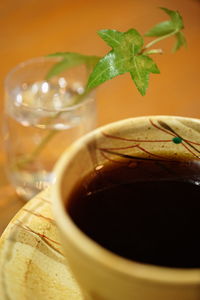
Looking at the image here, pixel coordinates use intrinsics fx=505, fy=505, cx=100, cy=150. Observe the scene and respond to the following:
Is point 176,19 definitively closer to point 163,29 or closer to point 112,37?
point 163,29

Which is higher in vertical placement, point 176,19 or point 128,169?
point 176,19

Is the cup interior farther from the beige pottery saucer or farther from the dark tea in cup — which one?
the beige pottery saucer

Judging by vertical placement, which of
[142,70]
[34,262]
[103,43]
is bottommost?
[34,262]

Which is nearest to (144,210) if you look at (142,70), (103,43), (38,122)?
(142,70)

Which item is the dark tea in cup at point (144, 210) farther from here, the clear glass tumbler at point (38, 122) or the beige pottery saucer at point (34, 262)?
the clear glass tumbler at point (38, 122)

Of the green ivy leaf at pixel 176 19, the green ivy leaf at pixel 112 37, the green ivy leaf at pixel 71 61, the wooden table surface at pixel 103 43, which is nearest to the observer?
the green ivy leaf at pixel 112 37

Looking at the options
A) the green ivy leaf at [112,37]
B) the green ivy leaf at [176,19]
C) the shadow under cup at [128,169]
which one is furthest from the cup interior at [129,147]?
the green ivy leaf at [176,19]
